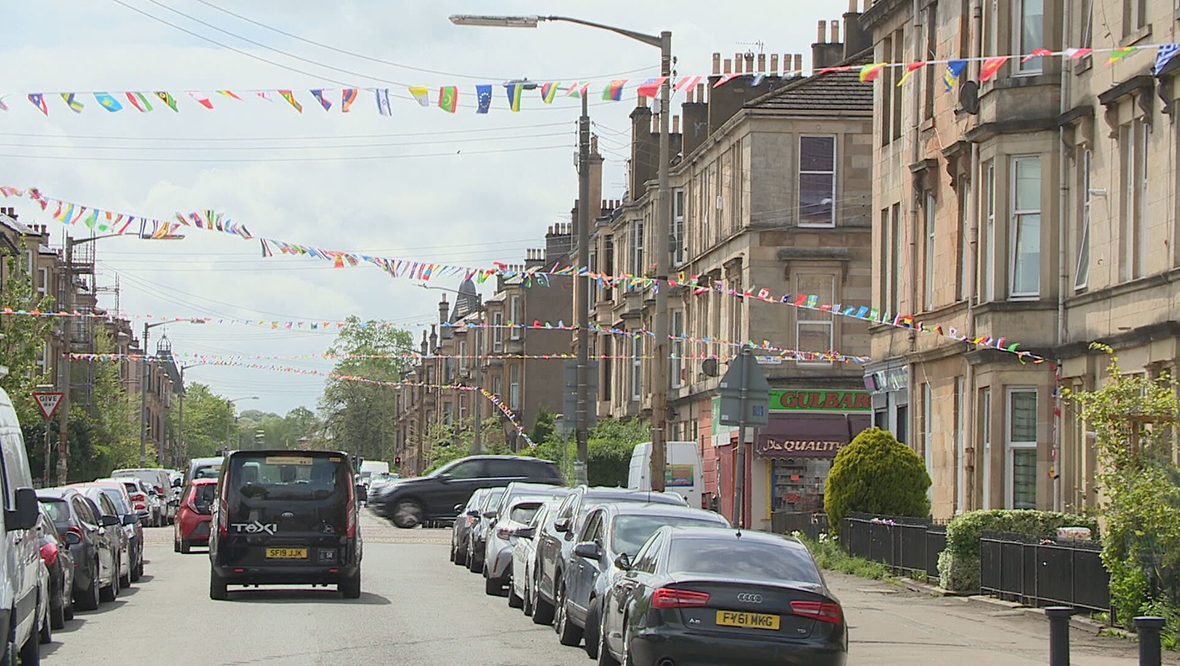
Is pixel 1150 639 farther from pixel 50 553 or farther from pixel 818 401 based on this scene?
pixel 818 401

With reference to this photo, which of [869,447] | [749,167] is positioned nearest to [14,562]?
[869,447]

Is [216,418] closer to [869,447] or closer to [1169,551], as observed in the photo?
[869,447]

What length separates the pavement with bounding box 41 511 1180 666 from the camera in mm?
15383

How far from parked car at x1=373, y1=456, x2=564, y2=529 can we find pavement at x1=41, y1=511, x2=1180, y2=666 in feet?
62.2

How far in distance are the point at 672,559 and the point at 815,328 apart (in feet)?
104

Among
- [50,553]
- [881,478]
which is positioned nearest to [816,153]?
[881,478]

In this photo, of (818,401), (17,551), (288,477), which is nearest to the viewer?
(17,551)

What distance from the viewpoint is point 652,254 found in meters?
57.4

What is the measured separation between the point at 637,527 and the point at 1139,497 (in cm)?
478

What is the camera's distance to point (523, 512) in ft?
82.2

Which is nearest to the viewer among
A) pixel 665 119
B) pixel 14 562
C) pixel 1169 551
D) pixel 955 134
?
pixel 14 562

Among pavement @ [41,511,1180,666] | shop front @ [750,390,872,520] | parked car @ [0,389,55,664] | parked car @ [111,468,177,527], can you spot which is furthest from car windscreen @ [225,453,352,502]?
parked car @ [111,468,177,527]

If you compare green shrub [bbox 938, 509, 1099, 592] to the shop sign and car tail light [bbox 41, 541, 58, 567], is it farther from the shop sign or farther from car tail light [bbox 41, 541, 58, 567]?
the shop sign

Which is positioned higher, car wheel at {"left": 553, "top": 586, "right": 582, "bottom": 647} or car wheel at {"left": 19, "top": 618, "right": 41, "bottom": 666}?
car wheel at {"left": 19, "top": 618, "right": 41, "bottom": 666}
